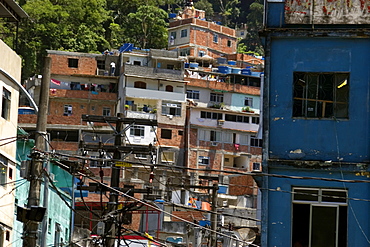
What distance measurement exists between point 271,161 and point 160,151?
2538 inches

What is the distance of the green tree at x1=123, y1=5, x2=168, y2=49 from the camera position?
4577 inches

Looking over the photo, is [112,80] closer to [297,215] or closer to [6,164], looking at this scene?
[6,164]

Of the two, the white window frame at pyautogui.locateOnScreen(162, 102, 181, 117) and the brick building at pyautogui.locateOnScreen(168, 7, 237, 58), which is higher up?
the brick building at pyautogui.locateOnScreen(168, 7, 237, 58)

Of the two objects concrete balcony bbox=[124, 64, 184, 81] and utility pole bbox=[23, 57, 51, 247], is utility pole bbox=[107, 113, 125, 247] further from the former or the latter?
concrete balcony bbox=[124, 64, 184, 81]

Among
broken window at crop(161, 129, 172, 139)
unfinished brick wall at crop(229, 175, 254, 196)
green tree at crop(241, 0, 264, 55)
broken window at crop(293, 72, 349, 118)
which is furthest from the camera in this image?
green tree at crop(241, 0, 264, 55)

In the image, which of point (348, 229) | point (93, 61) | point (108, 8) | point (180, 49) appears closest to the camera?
point (348, 229)

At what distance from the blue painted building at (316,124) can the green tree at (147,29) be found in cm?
9339

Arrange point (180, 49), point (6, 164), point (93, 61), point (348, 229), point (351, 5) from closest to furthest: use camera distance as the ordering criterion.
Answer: point (348, 229) → point (351, 5) → point (6, 164) → point (93, 61) → point (180, 49)

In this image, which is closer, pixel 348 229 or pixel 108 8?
pixel 348 229

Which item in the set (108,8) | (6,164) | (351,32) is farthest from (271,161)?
(108,8)

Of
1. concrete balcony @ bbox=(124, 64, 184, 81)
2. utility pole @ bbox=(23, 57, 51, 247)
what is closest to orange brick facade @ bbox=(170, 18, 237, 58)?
concrete balcony @ bbox=(124, 64, 184, 81)

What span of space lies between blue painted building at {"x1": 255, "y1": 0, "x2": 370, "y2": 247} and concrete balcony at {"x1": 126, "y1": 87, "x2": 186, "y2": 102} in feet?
214

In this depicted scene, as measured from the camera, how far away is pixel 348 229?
70.0 feet

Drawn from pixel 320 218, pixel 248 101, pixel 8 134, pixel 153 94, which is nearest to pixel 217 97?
pixel 248 101
